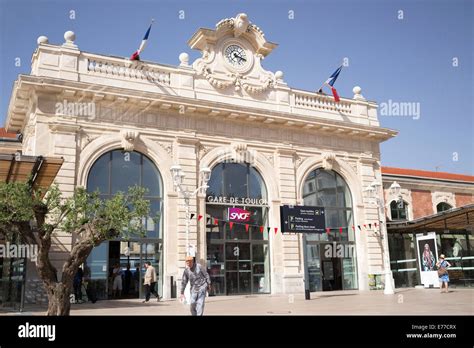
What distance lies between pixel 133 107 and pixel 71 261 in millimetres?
11678

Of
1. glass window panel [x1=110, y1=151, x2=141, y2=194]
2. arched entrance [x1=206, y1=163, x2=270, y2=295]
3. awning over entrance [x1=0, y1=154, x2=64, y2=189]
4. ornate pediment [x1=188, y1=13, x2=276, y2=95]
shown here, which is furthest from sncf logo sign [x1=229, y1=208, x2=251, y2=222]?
awning over entrance [x1=0, y1=154, x2=64, y2=189]

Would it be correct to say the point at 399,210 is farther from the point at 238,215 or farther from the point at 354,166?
the point at 238,215

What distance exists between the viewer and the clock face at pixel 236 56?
87.0 feet

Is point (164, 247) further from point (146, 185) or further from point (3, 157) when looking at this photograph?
point (3, 157)

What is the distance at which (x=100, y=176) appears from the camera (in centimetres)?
2197

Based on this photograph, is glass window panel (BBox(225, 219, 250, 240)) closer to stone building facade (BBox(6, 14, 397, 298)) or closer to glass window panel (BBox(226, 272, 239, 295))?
stone building facade (BBox(6, 14, 397, 298))

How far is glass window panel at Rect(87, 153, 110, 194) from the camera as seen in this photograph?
856 inches

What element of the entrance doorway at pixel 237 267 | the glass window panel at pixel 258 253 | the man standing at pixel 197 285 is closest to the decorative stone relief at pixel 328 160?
the entrance doorway at pixel 237 267

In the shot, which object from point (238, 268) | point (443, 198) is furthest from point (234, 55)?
point (443, 198)

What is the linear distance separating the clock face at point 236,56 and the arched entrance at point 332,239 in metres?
7.31

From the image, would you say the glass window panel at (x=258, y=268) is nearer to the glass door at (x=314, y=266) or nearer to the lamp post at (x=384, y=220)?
the glass door at (x=314, y=266)

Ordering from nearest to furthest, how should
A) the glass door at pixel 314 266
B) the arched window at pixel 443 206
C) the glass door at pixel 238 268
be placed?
the glass door at pixel 238 268, the glass door at pixel 314 266, the arched window at pixel 443 206

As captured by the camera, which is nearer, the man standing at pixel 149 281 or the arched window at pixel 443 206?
the man standing at pixel 149 281
